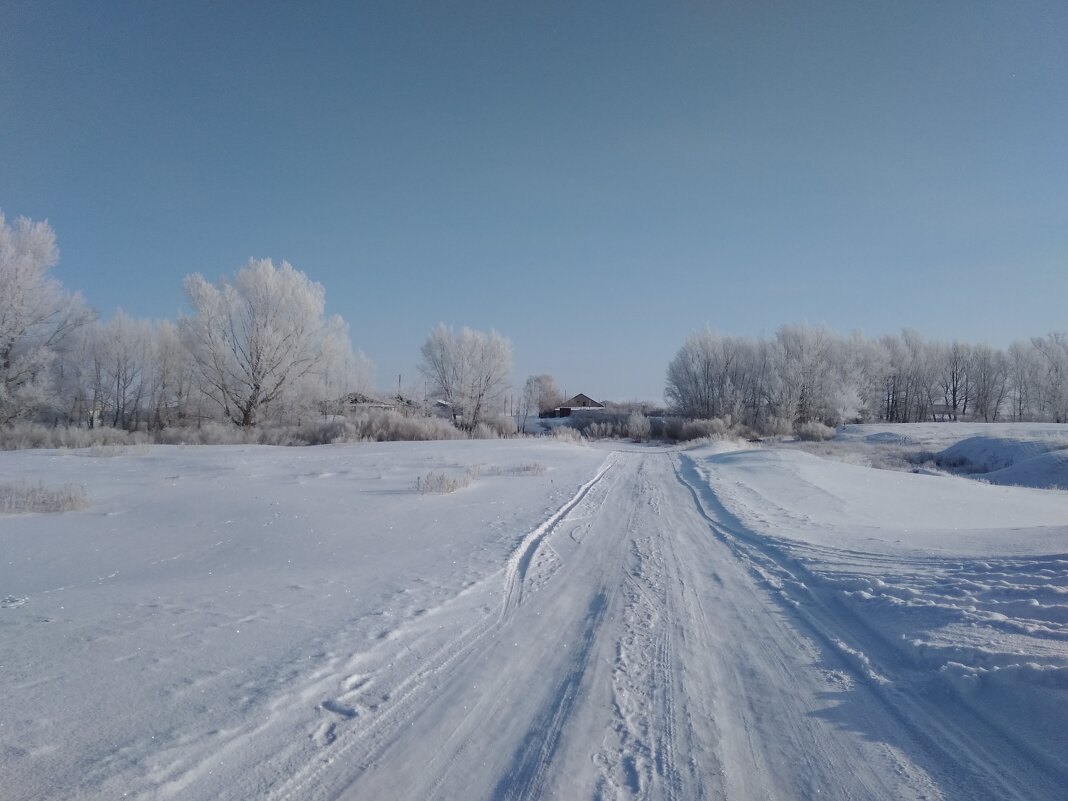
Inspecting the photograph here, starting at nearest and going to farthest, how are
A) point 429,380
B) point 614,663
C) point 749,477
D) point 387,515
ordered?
point 614,663, point 387,515, point 749,477, point 429,380

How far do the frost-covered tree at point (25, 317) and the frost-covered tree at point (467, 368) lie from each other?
2550 centimetres

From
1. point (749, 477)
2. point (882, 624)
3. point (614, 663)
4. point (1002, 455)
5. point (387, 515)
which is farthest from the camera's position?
point (1002, 455)

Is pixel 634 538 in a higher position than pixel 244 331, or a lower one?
lower

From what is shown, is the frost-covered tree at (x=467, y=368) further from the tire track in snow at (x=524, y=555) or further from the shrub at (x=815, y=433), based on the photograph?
the tire track in snow at (x=524, y=555)

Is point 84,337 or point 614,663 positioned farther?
point 84,337

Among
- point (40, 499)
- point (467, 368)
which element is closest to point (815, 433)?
point (467, 368)

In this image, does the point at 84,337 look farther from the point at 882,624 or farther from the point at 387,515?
the point at 882,624

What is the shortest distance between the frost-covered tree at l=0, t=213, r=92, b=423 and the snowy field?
2475cm

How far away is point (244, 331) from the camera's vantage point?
31.3m

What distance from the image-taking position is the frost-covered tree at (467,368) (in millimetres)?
47844

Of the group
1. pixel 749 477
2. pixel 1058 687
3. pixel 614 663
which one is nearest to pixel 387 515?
pixel 614 663

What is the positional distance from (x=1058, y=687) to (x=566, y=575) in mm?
3993

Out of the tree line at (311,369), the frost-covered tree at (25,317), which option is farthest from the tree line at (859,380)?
the frost-covered tree at (25,317)

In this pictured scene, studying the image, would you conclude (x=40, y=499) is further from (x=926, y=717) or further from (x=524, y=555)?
(x=926, y=717)
